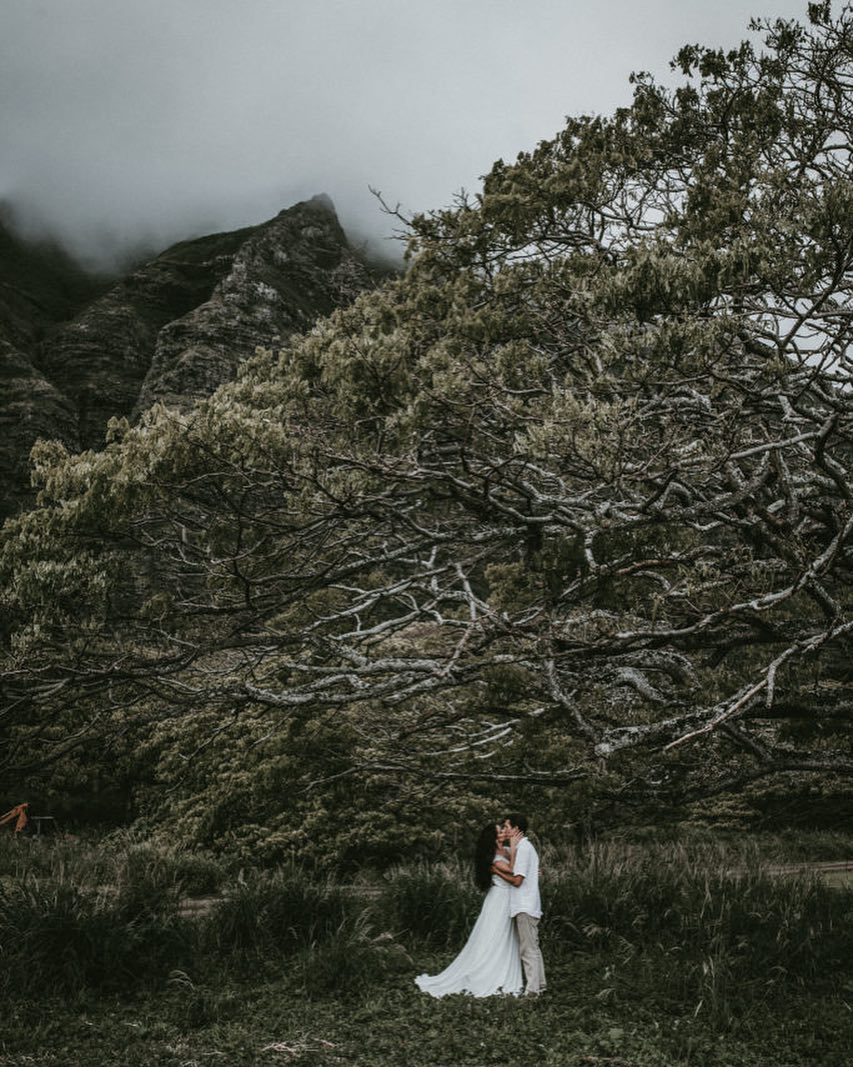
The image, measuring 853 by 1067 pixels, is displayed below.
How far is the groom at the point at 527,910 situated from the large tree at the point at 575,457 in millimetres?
829

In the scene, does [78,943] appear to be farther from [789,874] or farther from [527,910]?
[789,874]

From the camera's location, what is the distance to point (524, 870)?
285 inches

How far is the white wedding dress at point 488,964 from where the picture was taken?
7035 millimetres

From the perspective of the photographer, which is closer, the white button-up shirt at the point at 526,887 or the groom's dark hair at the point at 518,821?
the white button-up shirt at the point at 526,887

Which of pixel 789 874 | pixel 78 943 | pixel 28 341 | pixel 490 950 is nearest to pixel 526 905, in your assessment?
pixel 490 950

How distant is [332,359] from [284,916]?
5236mm

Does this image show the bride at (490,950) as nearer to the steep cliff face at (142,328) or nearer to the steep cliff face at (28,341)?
the steep cliff face at (142,328)

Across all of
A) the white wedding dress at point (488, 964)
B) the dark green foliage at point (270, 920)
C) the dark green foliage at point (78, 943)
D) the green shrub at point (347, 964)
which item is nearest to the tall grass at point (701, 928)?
the white wedding dress at point (488, 964)

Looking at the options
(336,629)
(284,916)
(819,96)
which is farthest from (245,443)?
(336,629)

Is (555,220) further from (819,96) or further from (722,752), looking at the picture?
(722,752)

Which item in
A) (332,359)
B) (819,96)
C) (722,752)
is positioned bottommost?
(722,752)

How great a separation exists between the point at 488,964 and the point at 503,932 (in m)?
0.28

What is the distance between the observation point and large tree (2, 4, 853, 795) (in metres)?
5.88

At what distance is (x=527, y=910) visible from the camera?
7102mm
